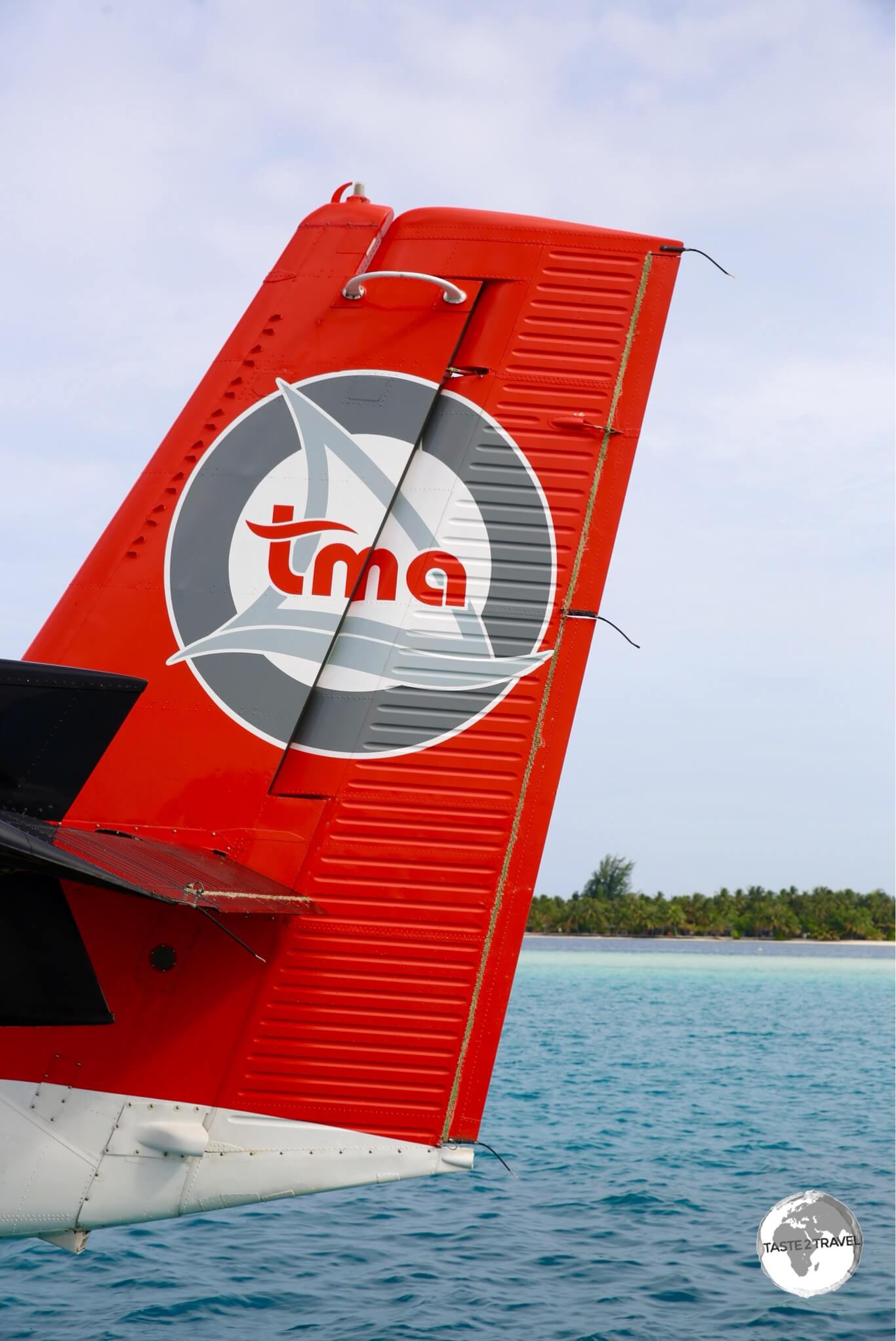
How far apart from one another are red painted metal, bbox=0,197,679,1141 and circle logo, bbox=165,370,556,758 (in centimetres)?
7

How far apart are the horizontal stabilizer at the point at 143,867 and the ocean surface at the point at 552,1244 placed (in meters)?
4.16

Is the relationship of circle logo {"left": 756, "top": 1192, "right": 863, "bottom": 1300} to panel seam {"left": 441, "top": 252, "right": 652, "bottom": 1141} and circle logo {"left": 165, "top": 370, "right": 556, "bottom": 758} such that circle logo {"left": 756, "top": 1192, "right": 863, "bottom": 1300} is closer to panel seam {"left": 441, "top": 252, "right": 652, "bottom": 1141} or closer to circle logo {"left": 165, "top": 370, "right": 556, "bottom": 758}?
panel seam {"left": 441, "top": 252, "right": 652, "bottom": 1141}

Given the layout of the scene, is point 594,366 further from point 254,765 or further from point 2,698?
point 2,698

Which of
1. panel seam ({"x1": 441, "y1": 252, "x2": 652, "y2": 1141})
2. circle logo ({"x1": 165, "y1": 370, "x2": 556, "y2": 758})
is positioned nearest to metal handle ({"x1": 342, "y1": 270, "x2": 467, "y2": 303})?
circle logo ({"x1": 165, "y1": 370, "x2": 556, "y2": 758})

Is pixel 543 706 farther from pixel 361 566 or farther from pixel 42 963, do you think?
pixel 42 963

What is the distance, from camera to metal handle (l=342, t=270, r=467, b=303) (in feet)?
12.7

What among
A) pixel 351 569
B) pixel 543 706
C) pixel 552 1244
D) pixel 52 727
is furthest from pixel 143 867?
pixel 552 1244

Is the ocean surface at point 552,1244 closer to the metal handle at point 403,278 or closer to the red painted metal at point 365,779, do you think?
the red painted metal at point 365,779

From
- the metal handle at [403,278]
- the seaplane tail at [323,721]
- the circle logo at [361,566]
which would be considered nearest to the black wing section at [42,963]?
the seaplane tail at [323,721]

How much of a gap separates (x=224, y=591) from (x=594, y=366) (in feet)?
5.09

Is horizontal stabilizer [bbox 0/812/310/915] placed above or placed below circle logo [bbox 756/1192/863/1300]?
above

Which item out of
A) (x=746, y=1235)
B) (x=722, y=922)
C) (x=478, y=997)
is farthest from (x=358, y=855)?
(x=722, y=922)

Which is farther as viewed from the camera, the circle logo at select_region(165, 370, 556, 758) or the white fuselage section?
the circle logo at select_region(165, 370, 556, 758)

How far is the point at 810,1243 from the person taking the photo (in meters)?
4.16
